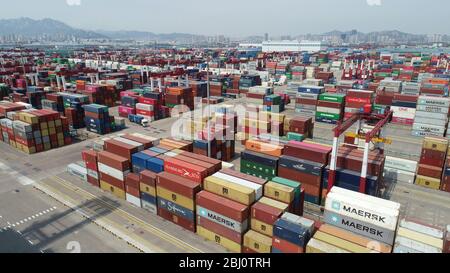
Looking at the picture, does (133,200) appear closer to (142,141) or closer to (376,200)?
(142,141)

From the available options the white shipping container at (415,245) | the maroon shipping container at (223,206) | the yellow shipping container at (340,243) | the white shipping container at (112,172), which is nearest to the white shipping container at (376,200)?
the white shipping container at (415,245)

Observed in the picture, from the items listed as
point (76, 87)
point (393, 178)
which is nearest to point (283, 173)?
point (393, 178)

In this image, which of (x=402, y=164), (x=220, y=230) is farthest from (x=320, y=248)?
(x=402, y=164)

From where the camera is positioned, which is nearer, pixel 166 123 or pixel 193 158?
pixel 193 158

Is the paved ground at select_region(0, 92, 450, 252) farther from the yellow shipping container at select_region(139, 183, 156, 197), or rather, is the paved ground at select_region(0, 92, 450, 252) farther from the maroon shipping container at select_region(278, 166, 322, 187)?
the maroon shipping container at select_region(278, 166, 322, 187)

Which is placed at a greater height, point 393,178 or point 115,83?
point 115,83

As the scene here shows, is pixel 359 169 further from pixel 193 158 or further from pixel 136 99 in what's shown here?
pixel 136 99

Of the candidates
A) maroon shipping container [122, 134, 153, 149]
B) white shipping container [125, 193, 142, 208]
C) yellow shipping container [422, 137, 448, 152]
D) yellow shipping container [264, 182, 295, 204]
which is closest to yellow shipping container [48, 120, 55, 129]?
maroon shipping container [122, 134, 153, 149]
